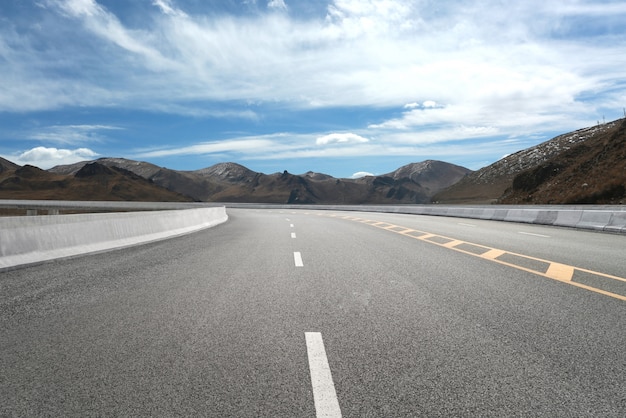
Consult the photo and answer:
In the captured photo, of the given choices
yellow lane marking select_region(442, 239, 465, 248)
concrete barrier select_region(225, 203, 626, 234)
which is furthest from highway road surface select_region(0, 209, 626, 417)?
concrete barrier select_region(225, 203, 626, 234)

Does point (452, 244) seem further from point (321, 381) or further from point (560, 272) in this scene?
point (321, 381)

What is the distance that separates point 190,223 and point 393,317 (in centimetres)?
1612

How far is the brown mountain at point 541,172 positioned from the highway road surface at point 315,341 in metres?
58.8

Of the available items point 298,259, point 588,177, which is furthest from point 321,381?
point 588,177

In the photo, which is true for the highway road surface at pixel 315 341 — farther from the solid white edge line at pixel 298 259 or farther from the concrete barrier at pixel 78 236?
the concrete barrier at pixel 78 236

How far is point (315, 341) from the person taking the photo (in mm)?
4555

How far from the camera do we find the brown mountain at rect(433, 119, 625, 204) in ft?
229

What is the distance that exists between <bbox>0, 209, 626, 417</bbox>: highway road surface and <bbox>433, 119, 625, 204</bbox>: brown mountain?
5882 cm

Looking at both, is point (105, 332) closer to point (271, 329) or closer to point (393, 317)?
point (271, 329)

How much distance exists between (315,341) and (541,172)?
102543mm

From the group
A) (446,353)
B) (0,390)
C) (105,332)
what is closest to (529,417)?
(446,353)

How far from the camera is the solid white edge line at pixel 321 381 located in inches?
123

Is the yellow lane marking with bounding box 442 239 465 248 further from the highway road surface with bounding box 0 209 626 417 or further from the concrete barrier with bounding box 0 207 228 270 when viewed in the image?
the concrete barrier with bounding box 0 207 228 270

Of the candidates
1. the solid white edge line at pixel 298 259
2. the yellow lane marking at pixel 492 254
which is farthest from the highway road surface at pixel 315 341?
the yellow lane marking at pixel 492 254
